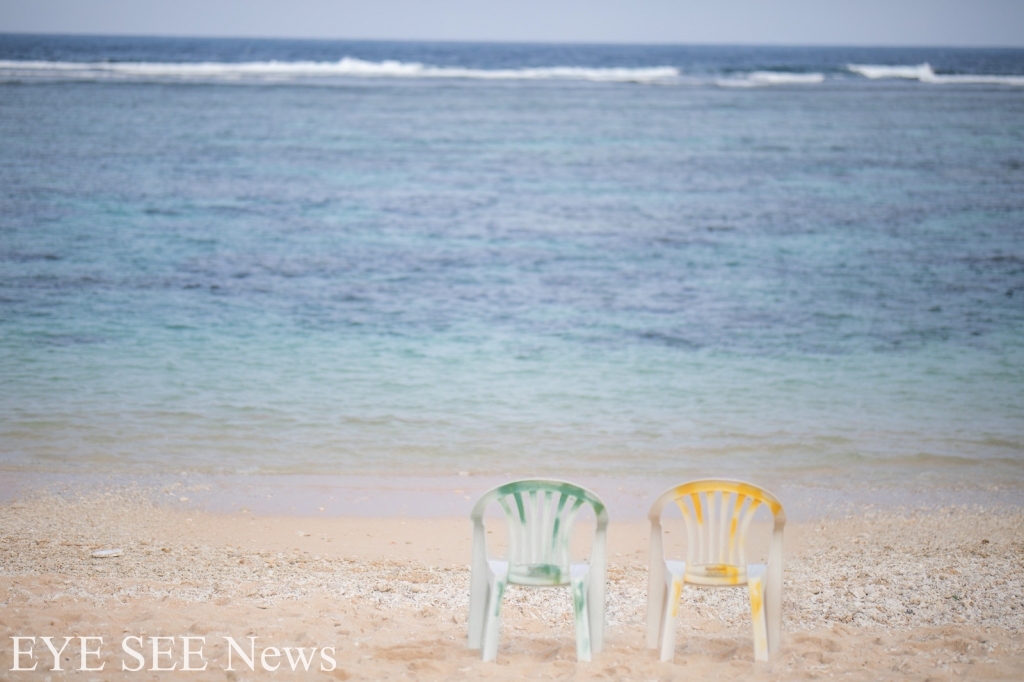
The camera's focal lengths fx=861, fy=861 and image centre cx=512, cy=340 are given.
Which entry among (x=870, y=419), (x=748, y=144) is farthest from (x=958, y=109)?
(x=870, y=419)

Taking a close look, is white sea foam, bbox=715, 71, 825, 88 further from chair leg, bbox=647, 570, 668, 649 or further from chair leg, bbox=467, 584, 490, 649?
chair leg, bbox=467, 584, 490, 649

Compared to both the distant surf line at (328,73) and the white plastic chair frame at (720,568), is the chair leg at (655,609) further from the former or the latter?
the distant surf line at (328,73)

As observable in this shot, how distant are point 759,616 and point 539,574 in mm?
1053

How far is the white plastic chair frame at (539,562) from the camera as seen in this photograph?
4000mm

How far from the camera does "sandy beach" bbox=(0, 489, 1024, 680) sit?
13.2ft

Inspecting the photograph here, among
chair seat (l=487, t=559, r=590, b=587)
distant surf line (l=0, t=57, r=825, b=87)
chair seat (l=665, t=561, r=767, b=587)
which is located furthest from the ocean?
distant surf line (l=0, t=57, r=825, b=87)

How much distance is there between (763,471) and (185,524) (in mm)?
4631

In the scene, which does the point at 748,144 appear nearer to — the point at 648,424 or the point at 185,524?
the point at 648,424

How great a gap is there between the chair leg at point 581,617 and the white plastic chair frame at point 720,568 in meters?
0.37

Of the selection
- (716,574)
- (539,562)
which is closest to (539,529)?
(539,562)

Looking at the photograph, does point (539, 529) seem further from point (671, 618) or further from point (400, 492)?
point (400, 492)

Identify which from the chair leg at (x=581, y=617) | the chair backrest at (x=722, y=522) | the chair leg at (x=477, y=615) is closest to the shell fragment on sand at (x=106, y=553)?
the chair leg at (x=477, y=615)

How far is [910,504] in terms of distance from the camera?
6.66m

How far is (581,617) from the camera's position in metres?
4.04
